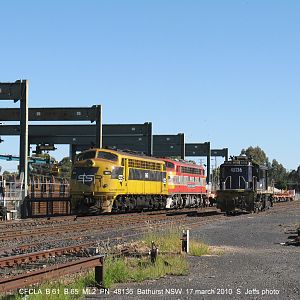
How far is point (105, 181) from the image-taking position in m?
32.6

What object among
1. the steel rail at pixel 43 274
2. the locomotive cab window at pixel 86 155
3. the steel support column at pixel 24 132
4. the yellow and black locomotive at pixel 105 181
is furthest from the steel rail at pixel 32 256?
the steel support column at pixel 24 132

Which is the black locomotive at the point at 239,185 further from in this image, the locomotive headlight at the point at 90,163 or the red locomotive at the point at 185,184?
the locomotive headlight at the point at 90,163

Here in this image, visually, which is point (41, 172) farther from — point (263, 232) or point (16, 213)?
point (263, 232)

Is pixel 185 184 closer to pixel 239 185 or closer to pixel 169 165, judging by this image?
pixel 169 165

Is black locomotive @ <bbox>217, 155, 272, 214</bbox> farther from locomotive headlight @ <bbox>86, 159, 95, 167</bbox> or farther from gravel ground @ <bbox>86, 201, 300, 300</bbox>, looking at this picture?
gravel ground @ <bbox>86, 201, 300, 300</bbox>

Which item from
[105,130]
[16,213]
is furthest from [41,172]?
[16,213]

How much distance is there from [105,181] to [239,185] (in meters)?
9.71

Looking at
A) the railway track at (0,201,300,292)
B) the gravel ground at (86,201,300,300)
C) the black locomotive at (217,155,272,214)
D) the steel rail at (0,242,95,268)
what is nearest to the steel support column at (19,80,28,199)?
the railway track at (0,201,300,292)

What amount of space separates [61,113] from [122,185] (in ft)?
42.8

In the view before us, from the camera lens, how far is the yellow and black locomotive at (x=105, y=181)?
32688 mm

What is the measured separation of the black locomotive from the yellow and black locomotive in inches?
212

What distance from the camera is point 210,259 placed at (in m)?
15.3

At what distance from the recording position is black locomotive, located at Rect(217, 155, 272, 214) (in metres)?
37.8

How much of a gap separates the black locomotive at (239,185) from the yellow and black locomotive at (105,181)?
5.37m
